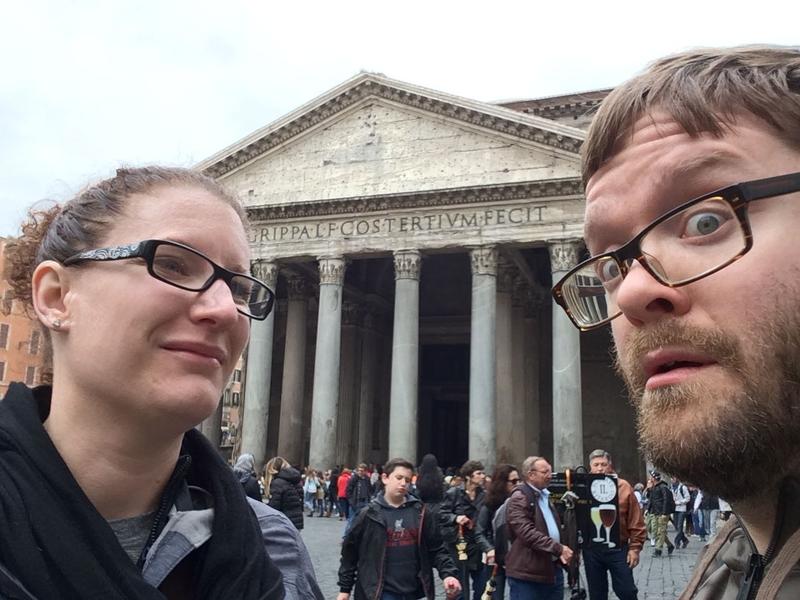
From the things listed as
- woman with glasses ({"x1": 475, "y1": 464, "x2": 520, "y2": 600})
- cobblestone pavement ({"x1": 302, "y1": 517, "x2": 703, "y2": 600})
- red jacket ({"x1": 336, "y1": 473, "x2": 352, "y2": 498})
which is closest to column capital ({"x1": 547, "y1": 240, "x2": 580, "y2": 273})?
cobblestone pavement ({"x1": 302, "y1": 517, "x2": 703, "y2": 600})

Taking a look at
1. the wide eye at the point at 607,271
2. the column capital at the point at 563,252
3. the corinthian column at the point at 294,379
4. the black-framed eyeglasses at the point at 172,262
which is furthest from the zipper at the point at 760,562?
the corinthian column at the point at 294,379

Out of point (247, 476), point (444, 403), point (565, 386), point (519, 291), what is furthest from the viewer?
point (444, 403)

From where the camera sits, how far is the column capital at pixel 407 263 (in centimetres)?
1717

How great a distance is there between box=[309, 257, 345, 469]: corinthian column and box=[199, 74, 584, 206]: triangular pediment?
221 centimetres

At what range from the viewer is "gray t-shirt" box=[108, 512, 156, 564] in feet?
3.89

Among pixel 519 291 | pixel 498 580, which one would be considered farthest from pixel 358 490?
pixel 498 580

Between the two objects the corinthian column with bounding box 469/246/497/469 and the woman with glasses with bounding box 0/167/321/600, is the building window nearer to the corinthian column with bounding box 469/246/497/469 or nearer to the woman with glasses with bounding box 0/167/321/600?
the woman with glasses with bounding box 0/167/321/600

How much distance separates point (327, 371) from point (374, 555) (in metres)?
12.7

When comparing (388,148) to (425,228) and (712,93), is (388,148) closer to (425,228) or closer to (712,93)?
(425,228)

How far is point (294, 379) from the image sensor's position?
65.5 ft

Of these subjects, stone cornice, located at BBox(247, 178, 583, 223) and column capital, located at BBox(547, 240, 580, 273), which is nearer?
column capital, located at BBox(547, 240, 580, 273)

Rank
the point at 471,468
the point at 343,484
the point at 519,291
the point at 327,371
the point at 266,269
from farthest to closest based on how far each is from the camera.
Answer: the point at 519,291 → the point at 266,269 → the point at 327,371 → the point at 343,484 → the point at 471,468

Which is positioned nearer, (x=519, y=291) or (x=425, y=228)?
(x=425, y=228)

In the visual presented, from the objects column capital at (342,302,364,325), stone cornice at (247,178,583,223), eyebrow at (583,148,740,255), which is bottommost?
eyebrow at (583,148,740,255)
